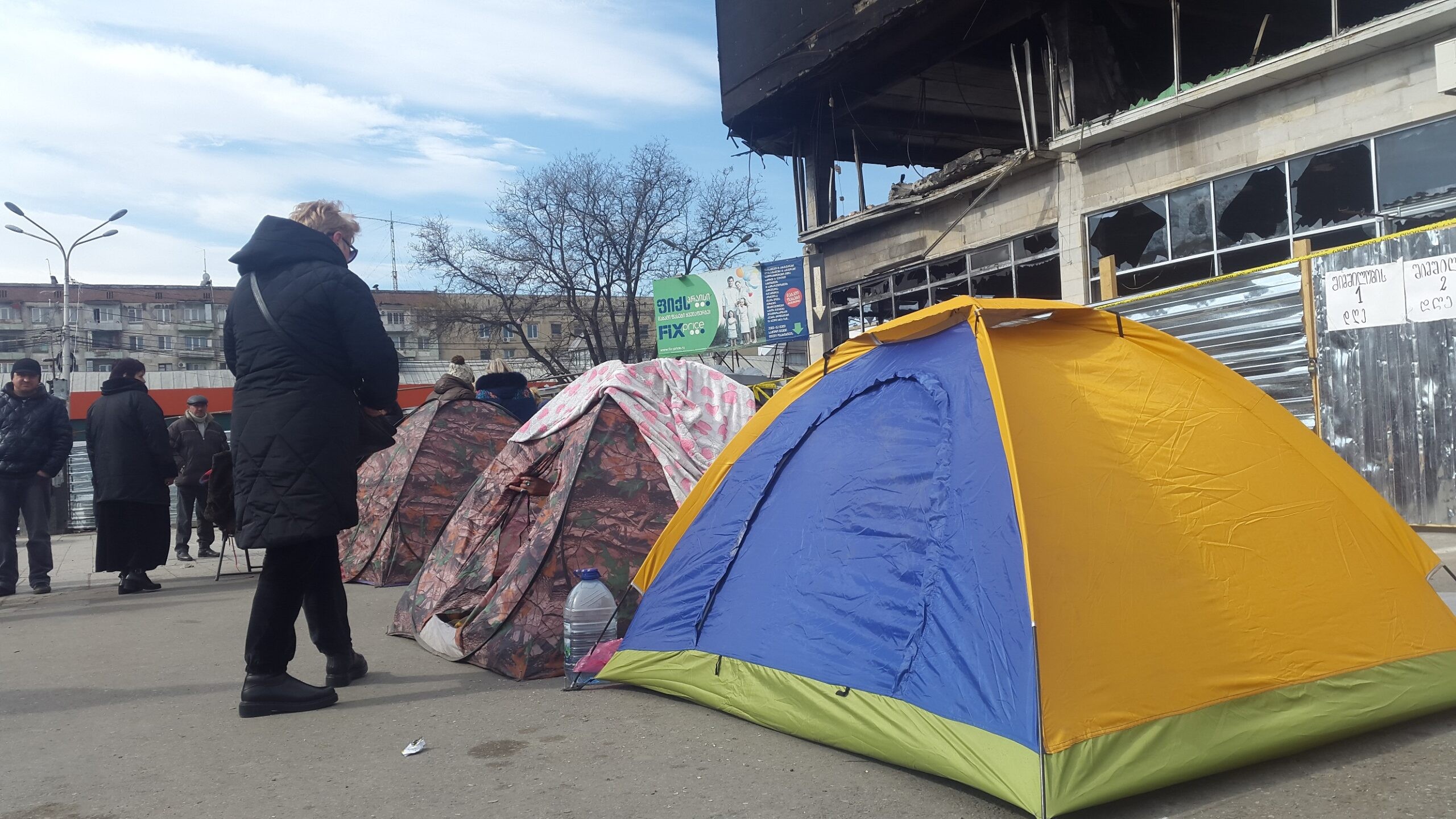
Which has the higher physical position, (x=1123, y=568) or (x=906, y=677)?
(x=1123, y=568)

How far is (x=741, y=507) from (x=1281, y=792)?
7.05 ft

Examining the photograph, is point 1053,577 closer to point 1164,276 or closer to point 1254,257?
point 1254,257

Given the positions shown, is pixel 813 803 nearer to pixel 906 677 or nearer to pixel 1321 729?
pixel 906 677

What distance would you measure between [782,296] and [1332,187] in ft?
55.8

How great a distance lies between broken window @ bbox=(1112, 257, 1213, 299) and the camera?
540 inches

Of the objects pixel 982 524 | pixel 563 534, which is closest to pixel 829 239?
pixel 563 534

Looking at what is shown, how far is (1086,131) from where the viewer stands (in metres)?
14.8

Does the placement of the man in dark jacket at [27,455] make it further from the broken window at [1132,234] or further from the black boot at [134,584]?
the broken window at [1132,234]

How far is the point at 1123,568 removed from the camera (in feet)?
10.5

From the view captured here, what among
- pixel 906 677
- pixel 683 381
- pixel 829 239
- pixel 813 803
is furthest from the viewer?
pixel 829 239

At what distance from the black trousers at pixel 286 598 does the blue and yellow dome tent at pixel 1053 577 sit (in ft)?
4.85

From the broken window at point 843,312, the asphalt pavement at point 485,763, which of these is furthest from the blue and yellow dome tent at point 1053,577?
the broken window at point 843,312

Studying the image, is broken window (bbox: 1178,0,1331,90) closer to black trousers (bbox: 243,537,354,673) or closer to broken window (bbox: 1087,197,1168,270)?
broken window (bbox: 1087,197,1168,270)

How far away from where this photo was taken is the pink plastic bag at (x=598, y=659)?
468 cm
